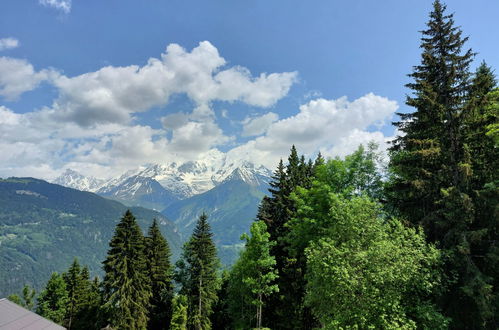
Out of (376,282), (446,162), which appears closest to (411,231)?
(376,282)

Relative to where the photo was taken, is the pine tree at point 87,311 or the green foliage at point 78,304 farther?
the green foliage at point 78,304

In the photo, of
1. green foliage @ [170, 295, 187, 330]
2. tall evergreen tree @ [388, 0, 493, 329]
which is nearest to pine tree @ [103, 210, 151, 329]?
green foliage @ [170, 295, 187, 330]

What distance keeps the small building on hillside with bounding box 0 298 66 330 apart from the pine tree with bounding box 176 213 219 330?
17.5 metres

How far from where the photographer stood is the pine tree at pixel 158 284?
155 ft

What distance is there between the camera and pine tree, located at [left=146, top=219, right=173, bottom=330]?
47125 millimetres

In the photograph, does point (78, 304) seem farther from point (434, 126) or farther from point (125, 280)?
point (434, 126)

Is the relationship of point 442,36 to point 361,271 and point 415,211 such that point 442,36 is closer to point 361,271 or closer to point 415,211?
point 415,211

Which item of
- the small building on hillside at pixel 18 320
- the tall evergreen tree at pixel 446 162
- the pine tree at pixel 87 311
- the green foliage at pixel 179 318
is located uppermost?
the tall evergreen tree at pixel 446 162

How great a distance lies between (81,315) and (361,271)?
2313 inches

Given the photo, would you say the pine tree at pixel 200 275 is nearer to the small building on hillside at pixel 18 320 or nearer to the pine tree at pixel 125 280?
the pine tree at pixel 125 280

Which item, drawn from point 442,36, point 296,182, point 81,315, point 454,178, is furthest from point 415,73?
point 81,315

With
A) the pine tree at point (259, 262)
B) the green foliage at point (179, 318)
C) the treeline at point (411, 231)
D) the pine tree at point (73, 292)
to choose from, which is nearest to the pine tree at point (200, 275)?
the green foliage at point (179, 318)

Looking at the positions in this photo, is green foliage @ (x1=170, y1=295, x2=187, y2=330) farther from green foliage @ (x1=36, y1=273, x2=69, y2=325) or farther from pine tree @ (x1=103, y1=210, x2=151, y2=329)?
green foliage @ (x1=36, y1=273, x2=69, y2=325)

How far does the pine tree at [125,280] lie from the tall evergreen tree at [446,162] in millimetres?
31101
